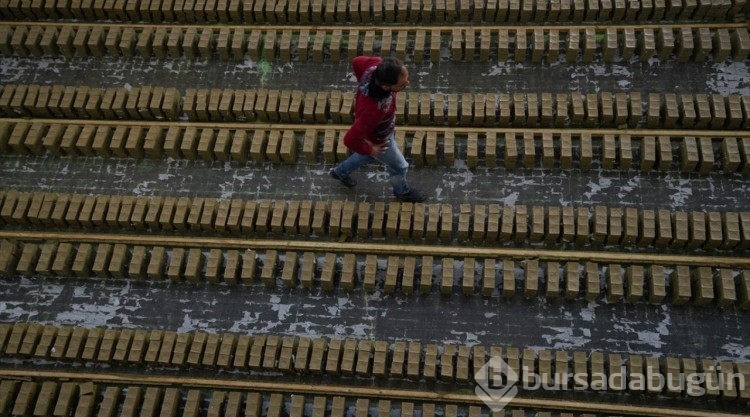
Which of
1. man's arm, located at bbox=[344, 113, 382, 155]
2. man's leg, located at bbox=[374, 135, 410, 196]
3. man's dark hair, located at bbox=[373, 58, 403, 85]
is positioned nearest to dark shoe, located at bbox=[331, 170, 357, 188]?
man's leg, located at bbox=[374, 135, 410, 196]

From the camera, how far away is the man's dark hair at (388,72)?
15.3 feet

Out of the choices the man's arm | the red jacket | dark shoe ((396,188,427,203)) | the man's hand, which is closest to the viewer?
the red jacket

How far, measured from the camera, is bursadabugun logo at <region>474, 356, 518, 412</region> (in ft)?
18.4

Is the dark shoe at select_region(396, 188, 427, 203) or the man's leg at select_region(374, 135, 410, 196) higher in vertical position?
the man's leg at select_region(374, 135, 410, 196)

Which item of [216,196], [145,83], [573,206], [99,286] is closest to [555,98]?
[573,206]

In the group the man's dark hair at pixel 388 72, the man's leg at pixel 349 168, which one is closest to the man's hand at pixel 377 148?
the man's leg at pixel 349 168

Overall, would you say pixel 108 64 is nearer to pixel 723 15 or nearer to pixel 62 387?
pixel 62 387

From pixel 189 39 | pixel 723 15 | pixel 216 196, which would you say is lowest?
pixel 216 196

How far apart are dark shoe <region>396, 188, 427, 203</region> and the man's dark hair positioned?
172 centimetres

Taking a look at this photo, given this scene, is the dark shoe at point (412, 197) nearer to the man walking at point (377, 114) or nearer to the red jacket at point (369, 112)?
the man walking at point (377, 114)

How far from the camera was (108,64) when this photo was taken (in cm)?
738

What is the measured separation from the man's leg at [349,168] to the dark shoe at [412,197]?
1.62 feet

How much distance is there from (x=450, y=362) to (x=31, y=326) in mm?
3969

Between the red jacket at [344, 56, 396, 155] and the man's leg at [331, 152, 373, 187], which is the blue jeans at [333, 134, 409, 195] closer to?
the man's leg at [331, 152, 373, 187]
